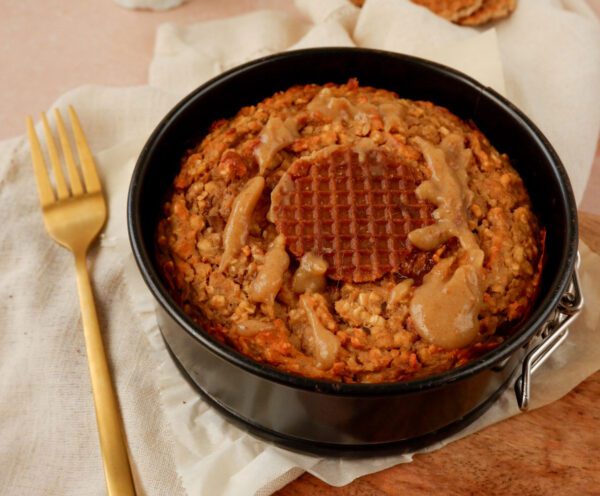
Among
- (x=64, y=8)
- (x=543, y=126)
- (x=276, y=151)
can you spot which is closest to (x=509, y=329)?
(x=276, y=151)

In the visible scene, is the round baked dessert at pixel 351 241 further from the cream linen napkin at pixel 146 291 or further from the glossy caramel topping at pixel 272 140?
the cream linen napkin at pixel 146 291

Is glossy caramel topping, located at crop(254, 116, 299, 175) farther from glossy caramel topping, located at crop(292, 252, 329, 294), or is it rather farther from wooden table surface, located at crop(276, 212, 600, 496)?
wooden table surface, located at crop(276, 212, 600, 496)

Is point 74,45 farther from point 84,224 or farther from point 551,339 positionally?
point 551,339

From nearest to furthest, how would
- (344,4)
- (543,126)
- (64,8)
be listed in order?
(543,126) → (344,4) → (64,8)

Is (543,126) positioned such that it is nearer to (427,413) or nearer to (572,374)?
(572,374)

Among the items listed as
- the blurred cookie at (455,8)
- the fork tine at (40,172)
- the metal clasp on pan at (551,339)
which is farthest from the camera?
the blurred cookie at (455,8)

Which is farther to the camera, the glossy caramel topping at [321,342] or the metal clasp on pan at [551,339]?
the metal clasp on pan at [551,339]

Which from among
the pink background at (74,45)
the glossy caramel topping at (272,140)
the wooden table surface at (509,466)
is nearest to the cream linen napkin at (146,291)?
the wooden table surface at (509,466)
